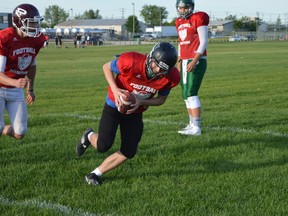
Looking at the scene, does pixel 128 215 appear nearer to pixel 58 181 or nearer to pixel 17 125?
pixel 58 181

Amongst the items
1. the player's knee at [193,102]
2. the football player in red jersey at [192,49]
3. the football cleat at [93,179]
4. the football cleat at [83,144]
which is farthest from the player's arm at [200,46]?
the football cleat at [93,179]

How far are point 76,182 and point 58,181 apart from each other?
19 cm

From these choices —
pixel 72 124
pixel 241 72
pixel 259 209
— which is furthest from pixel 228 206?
pixel 241 72

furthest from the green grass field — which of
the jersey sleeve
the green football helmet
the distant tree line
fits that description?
the distant tree line

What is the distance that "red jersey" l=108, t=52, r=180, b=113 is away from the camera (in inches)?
192

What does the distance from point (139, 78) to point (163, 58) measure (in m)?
0.48

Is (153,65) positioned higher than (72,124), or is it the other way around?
(153,65)

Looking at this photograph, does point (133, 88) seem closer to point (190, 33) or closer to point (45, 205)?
point (45, 205)

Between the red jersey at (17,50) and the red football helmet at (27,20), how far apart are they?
15cm

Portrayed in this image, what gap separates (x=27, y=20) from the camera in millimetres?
5469

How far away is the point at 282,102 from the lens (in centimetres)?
1124

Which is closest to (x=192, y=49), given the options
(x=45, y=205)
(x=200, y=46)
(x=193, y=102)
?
(x=200, y=46)

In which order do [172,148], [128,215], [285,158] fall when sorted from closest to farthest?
[128,215] → [285,158] → [172,148]

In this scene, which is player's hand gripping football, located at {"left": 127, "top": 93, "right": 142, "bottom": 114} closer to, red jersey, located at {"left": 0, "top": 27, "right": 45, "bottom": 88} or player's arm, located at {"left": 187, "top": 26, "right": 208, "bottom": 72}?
red jersey, located at {"left": 0, "top": 27, "right": 45, "bottom": 88}
